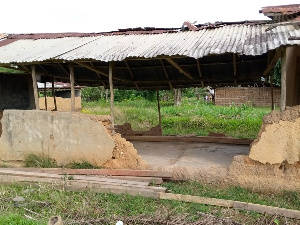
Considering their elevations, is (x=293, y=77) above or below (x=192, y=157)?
above

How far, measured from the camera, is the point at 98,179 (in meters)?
6.29

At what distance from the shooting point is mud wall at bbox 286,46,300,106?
22.3 ft

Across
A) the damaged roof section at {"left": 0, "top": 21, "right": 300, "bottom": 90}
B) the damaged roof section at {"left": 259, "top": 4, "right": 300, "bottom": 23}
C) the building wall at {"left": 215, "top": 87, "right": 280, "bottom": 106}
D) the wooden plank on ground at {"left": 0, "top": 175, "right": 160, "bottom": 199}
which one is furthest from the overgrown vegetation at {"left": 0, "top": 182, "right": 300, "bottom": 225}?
the building wall at {"left": 215, "top": 87, "right": 280, "bottom": 106}

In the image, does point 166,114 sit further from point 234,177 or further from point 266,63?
point 234,177

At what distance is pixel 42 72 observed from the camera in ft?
32.3

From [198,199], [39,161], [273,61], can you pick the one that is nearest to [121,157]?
[39,161]

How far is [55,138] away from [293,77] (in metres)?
5.44

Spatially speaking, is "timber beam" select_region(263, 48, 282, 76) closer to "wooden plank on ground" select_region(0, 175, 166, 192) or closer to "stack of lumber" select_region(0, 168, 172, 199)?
"stack of lumber" select_region(0, 168, 172, 199)

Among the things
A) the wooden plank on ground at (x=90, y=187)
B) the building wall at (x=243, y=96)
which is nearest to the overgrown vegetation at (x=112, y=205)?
the wooden plank on ground at (x=90, y=187)

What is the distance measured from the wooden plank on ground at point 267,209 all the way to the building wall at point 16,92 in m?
6.73

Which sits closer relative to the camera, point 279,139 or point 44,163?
point 279,139

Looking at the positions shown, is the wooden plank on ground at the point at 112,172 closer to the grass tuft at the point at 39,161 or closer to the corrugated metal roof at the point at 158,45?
the grass tuft at the point at 39,161

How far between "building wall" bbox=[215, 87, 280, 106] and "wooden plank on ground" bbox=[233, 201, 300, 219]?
828 inches

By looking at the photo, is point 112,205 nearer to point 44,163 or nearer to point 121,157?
point 121,157
